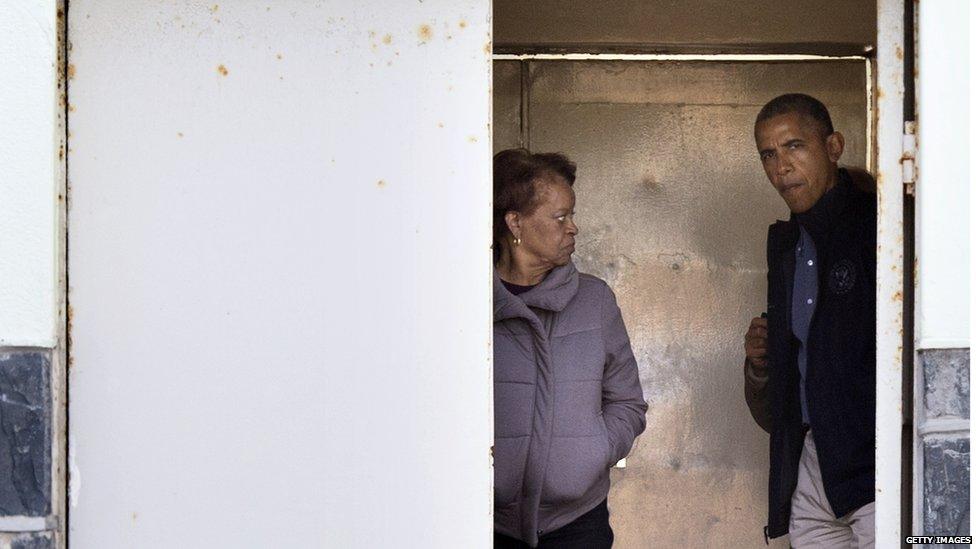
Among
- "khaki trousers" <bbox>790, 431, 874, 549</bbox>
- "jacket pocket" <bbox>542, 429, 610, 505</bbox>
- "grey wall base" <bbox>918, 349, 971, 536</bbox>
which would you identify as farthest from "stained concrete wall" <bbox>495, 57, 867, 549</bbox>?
"grey wall base" <bbox>918, 349, 971, 536</bbox>

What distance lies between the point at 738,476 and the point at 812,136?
159cm

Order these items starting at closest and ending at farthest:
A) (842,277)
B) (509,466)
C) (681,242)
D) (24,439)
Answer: (24,439), (509,466), (842,277), (681,242)

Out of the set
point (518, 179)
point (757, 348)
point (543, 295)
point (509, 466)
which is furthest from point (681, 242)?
point (509, 466)

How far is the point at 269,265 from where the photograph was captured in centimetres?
329

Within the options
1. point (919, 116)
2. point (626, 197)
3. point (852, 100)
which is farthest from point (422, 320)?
point (852, 100)

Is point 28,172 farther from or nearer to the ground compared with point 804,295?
farther from the ground

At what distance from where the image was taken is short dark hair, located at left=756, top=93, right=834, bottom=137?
4.62 meters

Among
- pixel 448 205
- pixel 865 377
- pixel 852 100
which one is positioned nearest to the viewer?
pixel 448 205

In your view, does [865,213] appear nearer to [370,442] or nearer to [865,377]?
[865,377]

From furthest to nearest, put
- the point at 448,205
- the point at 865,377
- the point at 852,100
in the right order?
1. the point at 852,100
2. the point at 865,377
3. the point at 448,205

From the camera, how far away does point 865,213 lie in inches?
175

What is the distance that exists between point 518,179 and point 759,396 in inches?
49.1

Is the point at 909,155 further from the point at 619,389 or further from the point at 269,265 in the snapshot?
the point at 269,265

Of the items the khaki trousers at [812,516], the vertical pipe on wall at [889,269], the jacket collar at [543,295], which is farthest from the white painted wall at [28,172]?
the khaki trousers at [812,516]
